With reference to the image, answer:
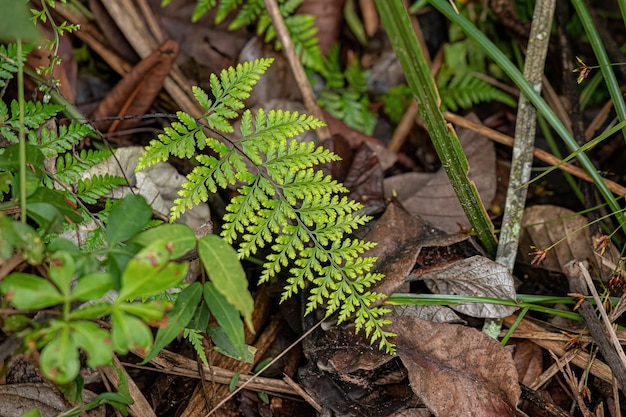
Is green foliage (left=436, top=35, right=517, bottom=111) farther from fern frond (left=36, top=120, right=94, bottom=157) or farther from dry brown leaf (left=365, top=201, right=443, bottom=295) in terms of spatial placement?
fern frond (left=36, top=120, right=94, bottom=157)

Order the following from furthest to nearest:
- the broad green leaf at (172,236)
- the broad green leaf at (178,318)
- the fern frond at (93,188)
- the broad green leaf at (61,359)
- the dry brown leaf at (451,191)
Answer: the dry brown leaf at (451,191) < the fern frond at (93,188) < the broad green leaf at (178,318) < the broad green leaf at (172,236) < the broad green leaf at (61,359)

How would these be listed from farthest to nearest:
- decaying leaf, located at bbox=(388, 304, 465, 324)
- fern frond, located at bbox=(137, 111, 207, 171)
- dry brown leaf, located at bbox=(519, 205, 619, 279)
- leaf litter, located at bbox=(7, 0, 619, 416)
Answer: dry brown leaf, located at bbox=(519, 205, 619, 279) < decaying leaf, located at bbox=(388, 304, 465, 324) < leaf litter, located at bbox=(7, 0, 619, 416) < fern frond, located at bbox=(137, 111, 207, 171)

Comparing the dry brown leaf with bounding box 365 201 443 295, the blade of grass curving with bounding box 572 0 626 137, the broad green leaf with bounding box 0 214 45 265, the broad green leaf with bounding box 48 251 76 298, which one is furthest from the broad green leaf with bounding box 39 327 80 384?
the blade of grass curving with bounding box 572 0 626 137

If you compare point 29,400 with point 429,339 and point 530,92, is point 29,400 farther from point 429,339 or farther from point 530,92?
point 530,92

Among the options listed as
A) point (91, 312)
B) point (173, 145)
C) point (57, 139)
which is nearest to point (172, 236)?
point (91, 312)

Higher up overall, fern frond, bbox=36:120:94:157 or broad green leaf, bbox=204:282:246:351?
fern frond, bbox=36:120:94:157

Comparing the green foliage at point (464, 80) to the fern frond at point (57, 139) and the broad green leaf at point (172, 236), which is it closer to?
the fern frond at point (57, 139)

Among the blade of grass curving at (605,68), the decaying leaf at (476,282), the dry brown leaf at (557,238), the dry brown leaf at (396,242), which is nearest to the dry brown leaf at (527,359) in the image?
the decaying leaf at (476,282)
